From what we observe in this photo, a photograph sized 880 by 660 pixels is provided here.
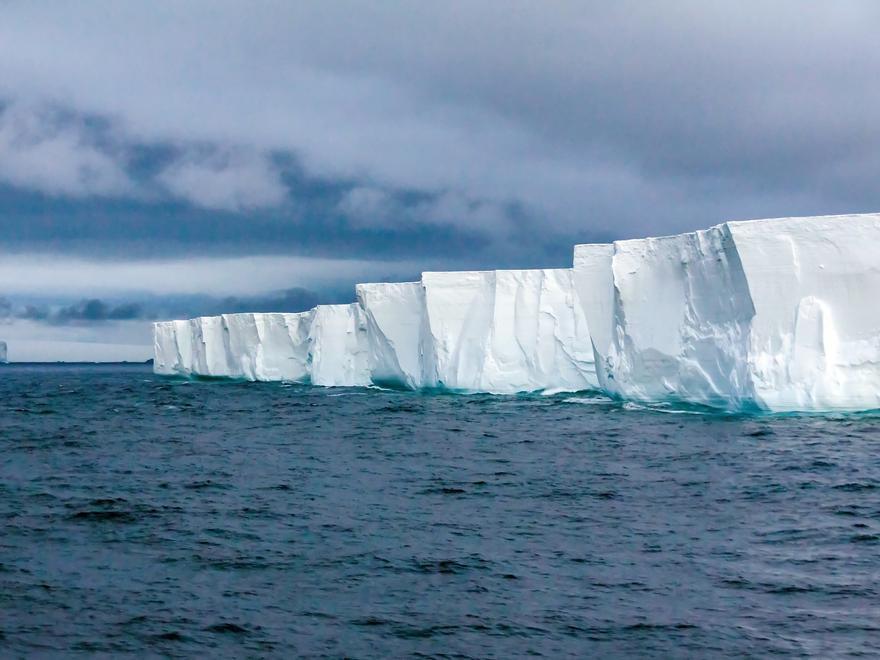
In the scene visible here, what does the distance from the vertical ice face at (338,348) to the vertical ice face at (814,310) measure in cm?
1876

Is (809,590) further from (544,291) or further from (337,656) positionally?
(544,291)

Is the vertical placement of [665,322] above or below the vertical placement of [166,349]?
above

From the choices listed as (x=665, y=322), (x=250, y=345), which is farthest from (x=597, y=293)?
(x=250, y=345)

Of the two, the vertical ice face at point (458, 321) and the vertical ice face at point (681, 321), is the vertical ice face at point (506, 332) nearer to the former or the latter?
the vertical ice face at point (458, 321)

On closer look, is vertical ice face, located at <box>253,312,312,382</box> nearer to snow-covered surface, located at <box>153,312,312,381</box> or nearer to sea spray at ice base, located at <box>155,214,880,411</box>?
snow-covered surface, located at <box>153,312,312,381</box>

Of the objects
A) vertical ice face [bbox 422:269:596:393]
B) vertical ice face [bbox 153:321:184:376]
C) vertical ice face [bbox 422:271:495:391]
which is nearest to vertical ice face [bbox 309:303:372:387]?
vertical ice face [bbox 422:271:495:391]

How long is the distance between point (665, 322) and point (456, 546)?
13287mm

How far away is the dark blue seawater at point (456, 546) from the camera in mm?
6098

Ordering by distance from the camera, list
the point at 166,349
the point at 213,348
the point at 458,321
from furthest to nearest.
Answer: the point at 166,349, the point at 213,348, the point at 458,321

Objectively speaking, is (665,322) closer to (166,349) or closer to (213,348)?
(213,348)

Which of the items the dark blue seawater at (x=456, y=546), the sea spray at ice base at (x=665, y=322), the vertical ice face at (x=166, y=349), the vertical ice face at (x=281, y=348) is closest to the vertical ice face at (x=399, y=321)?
the sea spray at ice base at (x=665, y=322)

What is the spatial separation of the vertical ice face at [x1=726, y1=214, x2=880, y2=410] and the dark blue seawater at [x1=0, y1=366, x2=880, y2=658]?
70 centimetres

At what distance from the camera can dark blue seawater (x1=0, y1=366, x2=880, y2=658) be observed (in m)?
6.10

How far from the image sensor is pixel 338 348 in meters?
36.2
